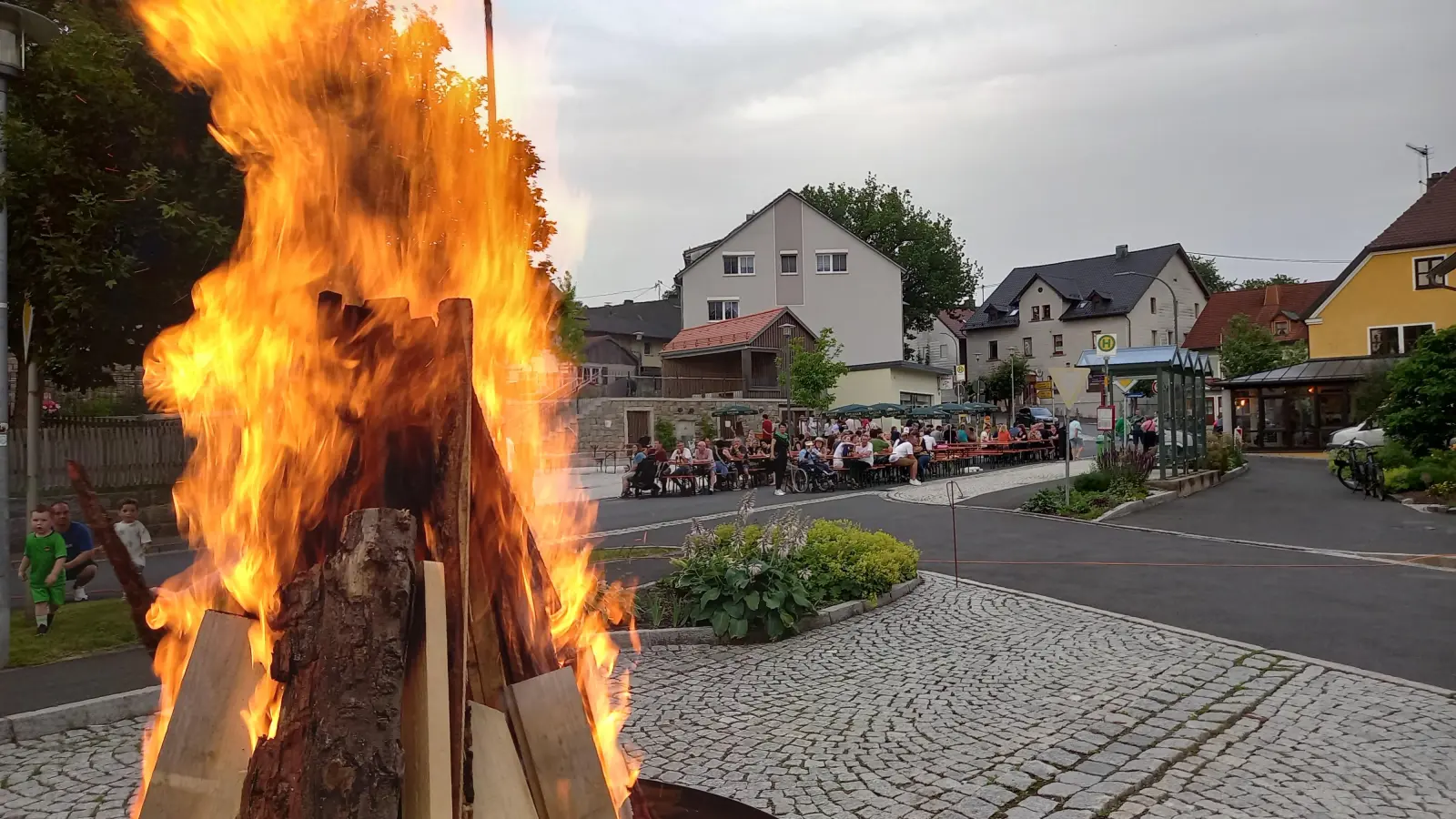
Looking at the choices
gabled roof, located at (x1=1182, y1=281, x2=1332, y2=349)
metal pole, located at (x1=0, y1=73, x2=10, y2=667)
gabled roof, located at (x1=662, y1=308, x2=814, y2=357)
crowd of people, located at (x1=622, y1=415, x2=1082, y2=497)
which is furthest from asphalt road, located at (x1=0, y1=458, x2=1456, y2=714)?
gabled roof, located at (x1=1182, y1=281, x2=1332, y2=349)

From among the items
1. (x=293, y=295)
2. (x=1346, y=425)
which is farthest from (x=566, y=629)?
(x=1346, y=425)

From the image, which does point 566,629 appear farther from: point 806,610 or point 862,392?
point 862,392

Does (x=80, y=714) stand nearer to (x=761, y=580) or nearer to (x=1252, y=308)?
(x=761, y=580)

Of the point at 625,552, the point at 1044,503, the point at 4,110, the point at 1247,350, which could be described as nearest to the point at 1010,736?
the point at 625,552

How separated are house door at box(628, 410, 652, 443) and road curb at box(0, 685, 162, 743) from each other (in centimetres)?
2984

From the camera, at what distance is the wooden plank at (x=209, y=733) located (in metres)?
2.61

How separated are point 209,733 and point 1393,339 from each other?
4626 cm

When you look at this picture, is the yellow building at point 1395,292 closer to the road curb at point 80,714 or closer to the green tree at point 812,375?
the green tree at point 812,375

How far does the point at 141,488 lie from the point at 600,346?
126 feet

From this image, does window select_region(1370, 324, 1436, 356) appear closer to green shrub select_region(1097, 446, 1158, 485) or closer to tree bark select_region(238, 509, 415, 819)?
green shrub select_region(1097, 446, 1158, 485)

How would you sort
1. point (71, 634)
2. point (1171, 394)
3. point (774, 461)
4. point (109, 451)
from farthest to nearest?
point (774, 461)
point (1171, 394)
point (109, 451)
point (71, 634)

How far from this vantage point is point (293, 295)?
3.17 m

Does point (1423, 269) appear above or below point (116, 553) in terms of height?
above

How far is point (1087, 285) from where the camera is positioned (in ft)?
218
